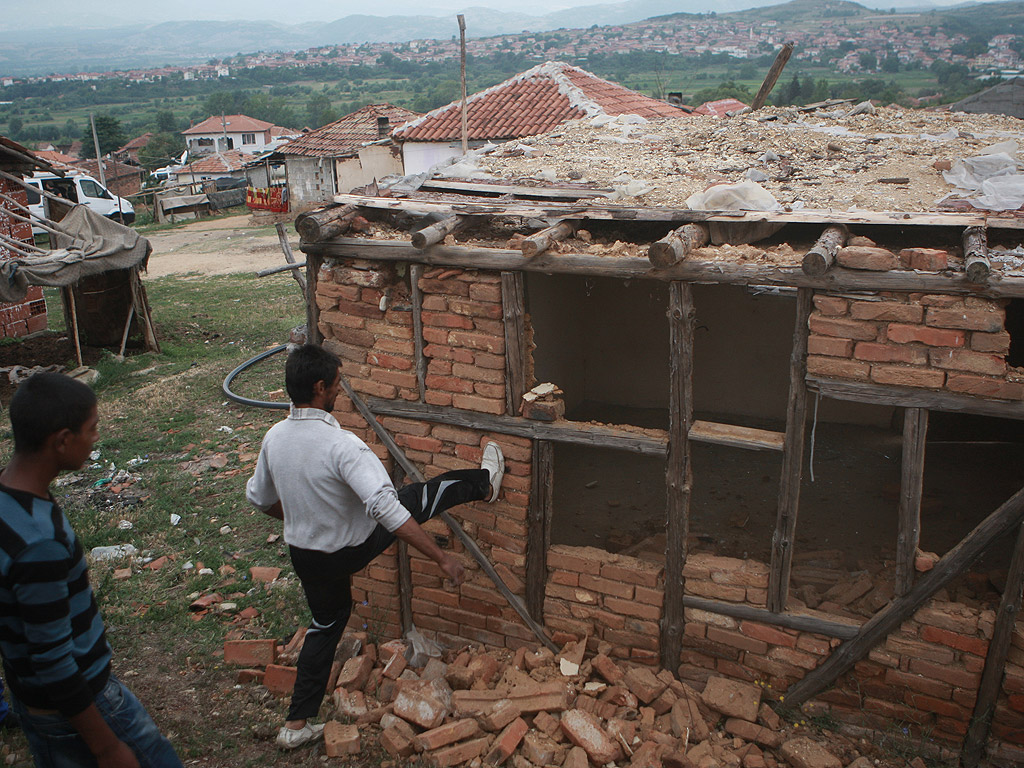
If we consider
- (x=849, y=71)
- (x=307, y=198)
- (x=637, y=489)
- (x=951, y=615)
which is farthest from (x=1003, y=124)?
(x=849, y=71)

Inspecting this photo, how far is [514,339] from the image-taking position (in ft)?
13.8

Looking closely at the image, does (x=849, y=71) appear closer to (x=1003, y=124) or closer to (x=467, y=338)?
(x=1003, y=124)

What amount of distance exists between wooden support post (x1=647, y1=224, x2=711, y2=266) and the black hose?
624 cm

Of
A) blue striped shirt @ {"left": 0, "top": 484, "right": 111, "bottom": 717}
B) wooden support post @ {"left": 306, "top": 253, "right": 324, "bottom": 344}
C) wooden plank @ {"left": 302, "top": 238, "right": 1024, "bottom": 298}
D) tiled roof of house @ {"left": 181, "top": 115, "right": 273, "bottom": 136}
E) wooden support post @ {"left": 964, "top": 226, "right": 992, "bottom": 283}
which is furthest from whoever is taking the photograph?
tiled roof of house @ {"left": 181, "top": 115, "right": 273, "bottom": 136}

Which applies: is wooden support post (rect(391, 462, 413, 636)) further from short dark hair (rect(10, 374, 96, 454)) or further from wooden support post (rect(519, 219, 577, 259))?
short dark hair (rect(10, 374, 96, 454))

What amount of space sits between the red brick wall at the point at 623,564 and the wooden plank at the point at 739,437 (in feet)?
1.51

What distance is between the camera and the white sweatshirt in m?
3.38

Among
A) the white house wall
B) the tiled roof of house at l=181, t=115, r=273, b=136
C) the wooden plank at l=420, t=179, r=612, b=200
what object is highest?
the tiled roof of house at l=181, t=115, r=273, b=136

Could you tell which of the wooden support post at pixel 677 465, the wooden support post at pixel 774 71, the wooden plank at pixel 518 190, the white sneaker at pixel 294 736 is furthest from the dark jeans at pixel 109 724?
the wooden support post at pixel 774 71

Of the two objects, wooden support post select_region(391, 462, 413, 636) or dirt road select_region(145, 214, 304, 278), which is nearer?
wooden support post select_region(391, 462, 413, 636)

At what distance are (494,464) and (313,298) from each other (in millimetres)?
1589

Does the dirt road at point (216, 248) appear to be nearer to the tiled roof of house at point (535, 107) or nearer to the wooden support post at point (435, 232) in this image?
the tiled roof of house at point (535, 107)

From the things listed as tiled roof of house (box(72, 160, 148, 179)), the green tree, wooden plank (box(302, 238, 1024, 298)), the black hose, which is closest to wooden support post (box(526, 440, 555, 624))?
wooden plank (box(302, 238, 1024, 298))

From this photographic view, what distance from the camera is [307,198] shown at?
30484 millimetres
